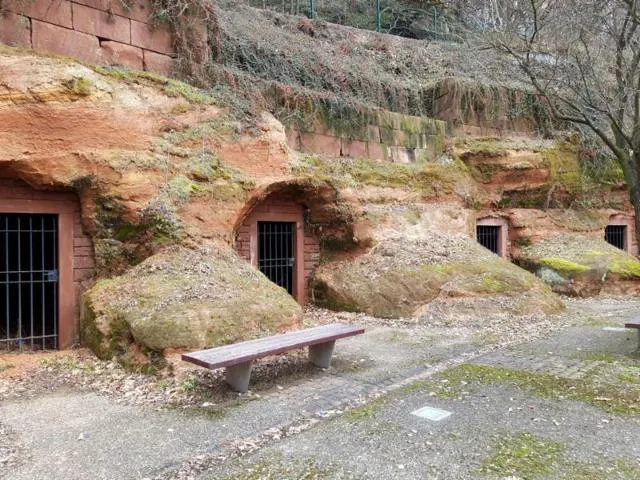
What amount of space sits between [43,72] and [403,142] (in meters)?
7.39

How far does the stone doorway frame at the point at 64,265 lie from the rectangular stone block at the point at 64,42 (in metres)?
2.08

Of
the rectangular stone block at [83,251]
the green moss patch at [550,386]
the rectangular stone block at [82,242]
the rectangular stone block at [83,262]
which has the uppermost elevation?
the rectangular stone block at [82,242]

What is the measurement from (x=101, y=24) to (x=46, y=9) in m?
0.72

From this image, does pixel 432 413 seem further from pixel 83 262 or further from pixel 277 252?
pixel 277 252

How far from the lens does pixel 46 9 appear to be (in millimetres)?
6480

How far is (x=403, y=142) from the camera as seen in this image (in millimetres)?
11086

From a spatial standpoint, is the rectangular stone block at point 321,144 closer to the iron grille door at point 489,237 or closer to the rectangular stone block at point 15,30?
the iron grille door at point 489,237

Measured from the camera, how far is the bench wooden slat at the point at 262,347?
4.18 meters

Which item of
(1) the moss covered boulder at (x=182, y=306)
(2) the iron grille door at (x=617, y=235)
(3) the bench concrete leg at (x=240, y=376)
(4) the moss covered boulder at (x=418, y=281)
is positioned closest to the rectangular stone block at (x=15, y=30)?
(1) the moss covered boulder at (x=182, y=306)

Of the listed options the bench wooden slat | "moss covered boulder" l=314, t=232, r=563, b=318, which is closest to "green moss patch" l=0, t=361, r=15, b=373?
the bench wooden slat

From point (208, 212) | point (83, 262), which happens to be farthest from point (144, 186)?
point (83, 262)

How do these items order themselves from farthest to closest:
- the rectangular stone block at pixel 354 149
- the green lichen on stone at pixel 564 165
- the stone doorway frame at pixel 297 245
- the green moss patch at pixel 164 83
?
the green lichen on stone at pixel 564 165, the rectangular stone block at pixel 354 149, the stone doorway frame at pixel 297 245, the green moss patch at pixel 164 83

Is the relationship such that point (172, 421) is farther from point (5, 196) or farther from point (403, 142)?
point (403, 142)

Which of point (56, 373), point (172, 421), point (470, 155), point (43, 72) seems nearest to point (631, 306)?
point (470, 155)
